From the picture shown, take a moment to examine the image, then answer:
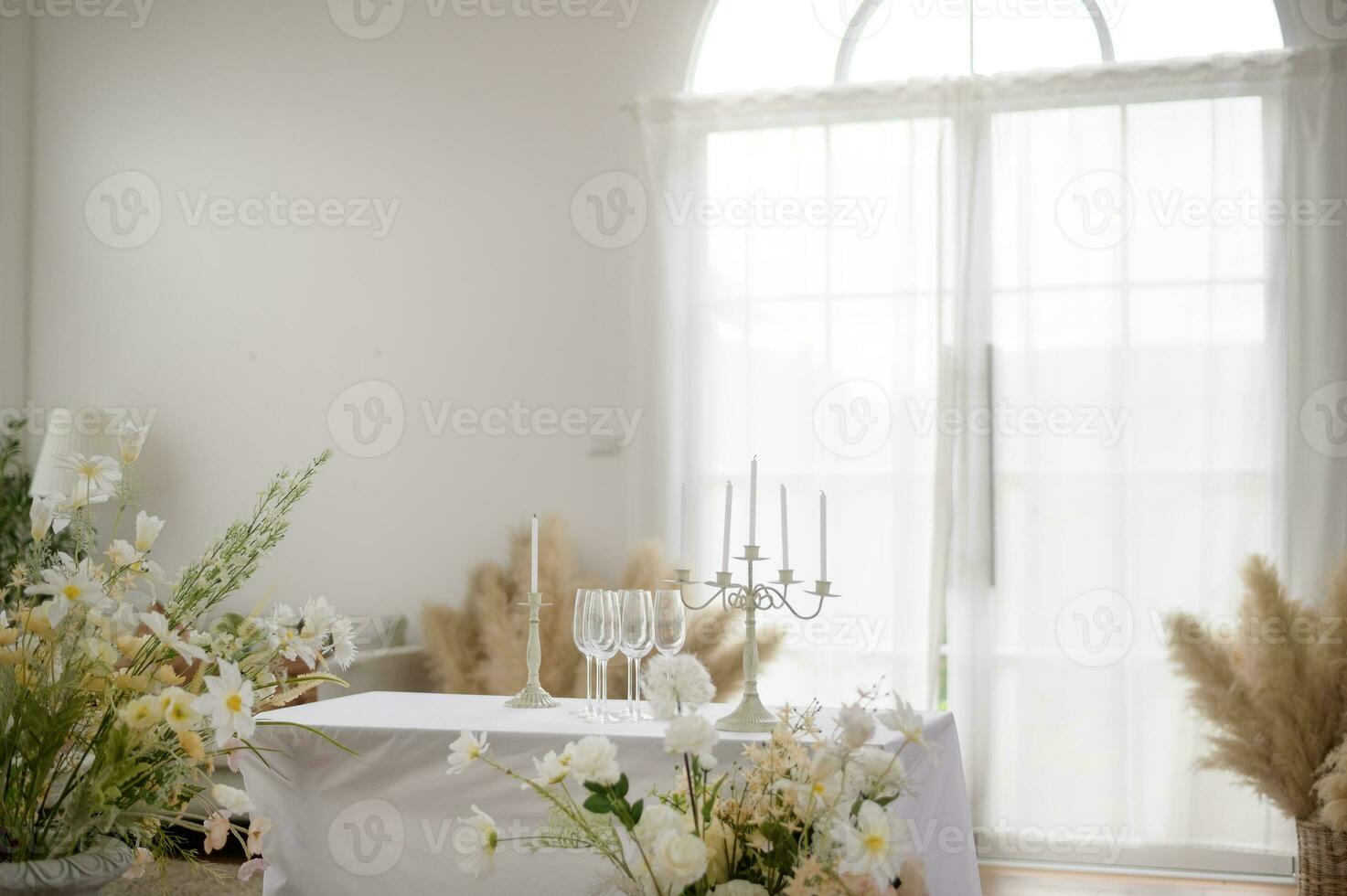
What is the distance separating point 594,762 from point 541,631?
10.7ft

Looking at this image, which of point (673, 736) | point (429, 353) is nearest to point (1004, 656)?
point (429, 353)

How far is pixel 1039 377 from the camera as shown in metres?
4.34

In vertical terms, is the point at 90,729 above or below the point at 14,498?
below

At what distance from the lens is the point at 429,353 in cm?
490

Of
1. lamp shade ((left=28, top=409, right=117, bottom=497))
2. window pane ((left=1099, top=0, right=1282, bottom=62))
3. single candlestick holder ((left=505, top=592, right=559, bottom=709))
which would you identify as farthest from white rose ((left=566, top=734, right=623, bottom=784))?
lamp shade ((left=28, top=409, right=117, bottom=497))

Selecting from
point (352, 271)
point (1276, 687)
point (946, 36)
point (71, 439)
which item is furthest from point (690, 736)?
point (71, 439)

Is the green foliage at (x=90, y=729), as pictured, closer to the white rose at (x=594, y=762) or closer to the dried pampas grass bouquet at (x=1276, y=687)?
the white rose at (x=594, y=762)

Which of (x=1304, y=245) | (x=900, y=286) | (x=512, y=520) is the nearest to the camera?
(x=1304, y=245)

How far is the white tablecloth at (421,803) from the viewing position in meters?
2.43

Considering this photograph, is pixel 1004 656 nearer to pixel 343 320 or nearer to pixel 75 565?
pixel 343 320

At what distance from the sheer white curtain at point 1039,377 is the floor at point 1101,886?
4.1 inches

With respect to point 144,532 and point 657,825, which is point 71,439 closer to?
point 144,532

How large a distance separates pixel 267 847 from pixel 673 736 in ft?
6.20

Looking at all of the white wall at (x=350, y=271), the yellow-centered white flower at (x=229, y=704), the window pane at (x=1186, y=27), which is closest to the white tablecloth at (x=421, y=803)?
the yellow-centered white flower at (x=229, y=704)
